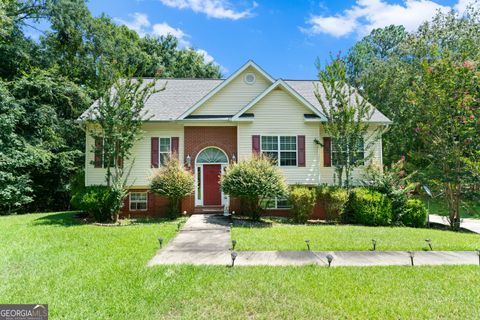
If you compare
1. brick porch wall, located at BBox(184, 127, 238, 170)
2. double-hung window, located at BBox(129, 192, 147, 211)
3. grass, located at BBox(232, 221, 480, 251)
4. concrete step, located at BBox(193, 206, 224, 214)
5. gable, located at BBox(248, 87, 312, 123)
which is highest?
gable, located at BBox(248, 87, 312, 123)

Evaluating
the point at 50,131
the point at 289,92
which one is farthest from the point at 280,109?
the point at 50,131

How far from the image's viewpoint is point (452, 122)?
12328 mm

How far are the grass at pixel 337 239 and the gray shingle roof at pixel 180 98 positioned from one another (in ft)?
22.7

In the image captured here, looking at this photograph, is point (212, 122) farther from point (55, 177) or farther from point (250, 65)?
point (55, 177)

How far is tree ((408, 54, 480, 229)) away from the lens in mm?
12062

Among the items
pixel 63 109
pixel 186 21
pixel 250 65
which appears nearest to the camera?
pixel 250 65

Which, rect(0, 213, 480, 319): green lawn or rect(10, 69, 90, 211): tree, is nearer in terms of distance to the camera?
rect(0, 213, 480, 319): green lawn

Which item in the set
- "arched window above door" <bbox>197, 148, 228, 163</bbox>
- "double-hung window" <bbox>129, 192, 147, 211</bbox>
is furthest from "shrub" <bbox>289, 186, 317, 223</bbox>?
"double-hung window" <bbox>129, 192, 147, 211</bbox>

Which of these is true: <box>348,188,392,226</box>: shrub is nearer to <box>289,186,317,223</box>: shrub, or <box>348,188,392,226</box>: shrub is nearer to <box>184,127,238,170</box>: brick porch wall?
<box>289,186,317,223</box>: shrub

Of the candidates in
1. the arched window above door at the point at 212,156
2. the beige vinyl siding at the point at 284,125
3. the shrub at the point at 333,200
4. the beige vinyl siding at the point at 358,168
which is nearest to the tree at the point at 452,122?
the beige vinyl siding at the point at 358,168

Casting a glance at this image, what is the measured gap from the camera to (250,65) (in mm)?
15000

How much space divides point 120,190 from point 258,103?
776cm

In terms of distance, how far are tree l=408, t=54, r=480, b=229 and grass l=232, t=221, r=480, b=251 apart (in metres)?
4.09

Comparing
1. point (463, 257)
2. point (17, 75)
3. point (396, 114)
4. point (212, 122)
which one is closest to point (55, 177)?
point (17, 75)
